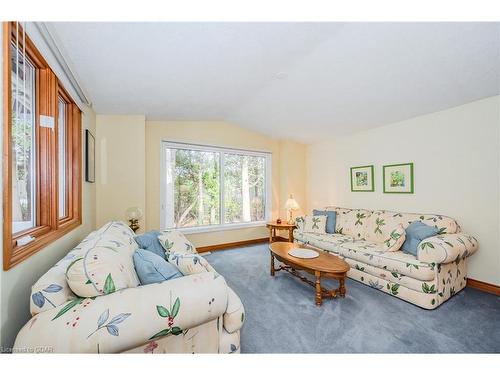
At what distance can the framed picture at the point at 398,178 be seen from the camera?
118 inches

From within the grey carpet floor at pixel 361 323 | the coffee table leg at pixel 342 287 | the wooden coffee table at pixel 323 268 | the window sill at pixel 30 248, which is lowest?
the grey carpet floor at pixel 361 323

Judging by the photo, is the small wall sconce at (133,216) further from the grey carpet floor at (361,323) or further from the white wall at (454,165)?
the white wall at (454,165)

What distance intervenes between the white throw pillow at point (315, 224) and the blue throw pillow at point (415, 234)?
3.92 ft

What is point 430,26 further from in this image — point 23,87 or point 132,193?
point 132,193

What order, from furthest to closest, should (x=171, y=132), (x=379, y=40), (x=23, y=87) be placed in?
(x=171, y=132) < (x=379, y=40) < (x=23, y=87)

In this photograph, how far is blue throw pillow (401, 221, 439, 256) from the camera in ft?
7.73

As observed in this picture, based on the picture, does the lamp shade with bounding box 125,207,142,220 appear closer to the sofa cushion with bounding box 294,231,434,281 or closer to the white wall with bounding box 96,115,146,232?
the white wall with bounding box 96,115,146,232

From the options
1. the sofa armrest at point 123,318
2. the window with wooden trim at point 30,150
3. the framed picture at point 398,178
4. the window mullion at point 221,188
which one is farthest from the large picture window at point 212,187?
the sofa armrest at point 123,318

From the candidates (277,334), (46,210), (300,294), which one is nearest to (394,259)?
(300,294)

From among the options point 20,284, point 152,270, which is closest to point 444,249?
point 152,270

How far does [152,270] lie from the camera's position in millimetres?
1242

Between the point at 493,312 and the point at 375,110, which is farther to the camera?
the point at 375,110

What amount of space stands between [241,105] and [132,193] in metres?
2.15

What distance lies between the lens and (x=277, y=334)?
5.41 ft
